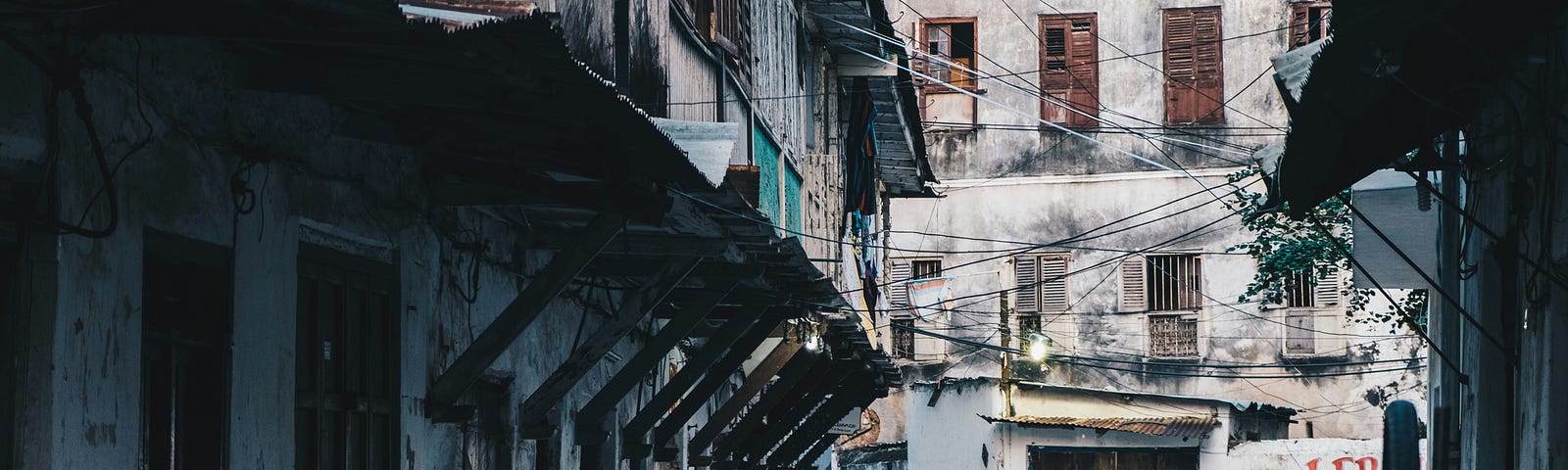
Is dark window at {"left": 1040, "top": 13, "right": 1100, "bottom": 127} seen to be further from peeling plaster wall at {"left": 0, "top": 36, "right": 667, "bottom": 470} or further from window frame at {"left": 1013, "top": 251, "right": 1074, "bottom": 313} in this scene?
peeling plaster wall at {"left": 0, "top": 36, "right": 667, "bottom": 470}

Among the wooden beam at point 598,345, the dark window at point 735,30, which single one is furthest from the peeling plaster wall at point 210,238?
the dark window at point 735,30

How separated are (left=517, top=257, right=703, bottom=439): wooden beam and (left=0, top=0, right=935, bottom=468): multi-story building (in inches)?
0.9

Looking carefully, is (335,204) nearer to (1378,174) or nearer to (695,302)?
(695,302)

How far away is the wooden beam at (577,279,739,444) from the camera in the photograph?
11.0 meters

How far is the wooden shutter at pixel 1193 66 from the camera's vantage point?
109ft

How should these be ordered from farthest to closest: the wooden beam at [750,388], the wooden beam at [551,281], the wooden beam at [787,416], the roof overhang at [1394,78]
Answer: the wooden beam at [787,416], the wooden beam at [750,388], the wooden beam at [551,281], the roof overhang at [1394,78]

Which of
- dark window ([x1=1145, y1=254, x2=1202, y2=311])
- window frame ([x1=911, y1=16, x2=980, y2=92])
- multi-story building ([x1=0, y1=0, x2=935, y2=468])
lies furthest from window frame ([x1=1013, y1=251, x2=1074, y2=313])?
multi-story building ([x1=0, y1=0, x2=935, y2=468])

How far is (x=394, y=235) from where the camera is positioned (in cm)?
803

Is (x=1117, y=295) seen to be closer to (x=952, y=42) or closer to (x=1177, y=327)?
(x=1177, y=327)

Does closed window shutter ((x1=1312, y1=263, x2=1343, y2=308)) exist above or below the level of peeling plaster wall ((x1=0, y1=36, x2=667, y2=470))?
above

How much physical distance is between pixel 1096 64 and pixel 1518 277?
86.9 ft

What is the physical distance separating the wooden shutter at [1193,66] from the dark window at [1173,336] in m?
3.85

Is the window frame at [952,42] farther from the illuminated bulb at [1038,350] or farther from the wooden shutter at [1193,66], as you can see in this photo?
the illuminated bulb at [1038,350]

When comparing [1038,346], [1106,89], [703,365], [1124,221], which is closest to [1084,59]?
[1106,89]
